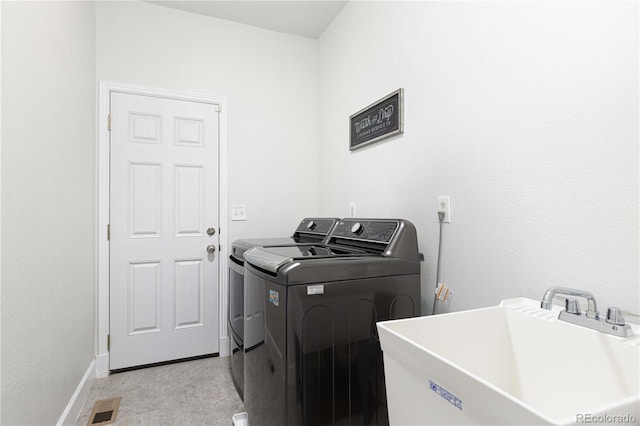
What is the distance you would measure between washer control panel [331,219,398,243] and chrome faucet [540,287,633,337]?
71 centimetres

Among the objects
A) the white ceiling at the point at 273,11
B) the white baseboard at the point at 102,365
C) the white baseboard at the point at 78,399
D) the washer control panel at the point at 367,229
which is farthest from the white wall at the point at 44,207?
the washer control panel at the point at 367,229

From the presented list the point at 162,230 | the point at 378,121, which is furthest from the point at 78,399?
the point at 378,121

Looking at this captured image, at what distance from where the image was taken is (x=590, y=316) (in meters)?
0.83

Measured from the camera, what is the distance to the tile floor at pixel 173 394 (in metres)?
1.85

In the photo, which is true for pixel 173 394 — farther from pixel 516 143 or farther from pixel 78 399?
pixel 516 143

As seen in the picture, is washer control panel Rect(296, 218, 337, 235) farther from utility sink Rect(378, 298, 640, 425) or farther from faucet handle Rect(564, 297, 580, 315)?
faucet handle Rect(564, 297, 580, 315)

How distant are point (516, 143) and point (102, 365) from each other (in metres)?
2.87

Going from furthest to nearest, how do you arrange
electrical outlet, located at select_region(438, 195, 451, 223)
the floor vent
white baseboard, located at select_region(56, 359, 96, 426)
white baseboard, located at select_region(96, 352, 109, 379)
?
1. white baseboard, located at select_region(96, 352, 109, 379)
2. the floor vent
3. white baseboard, located at select_region(56, 359, 96, 426)
4. electrical outlet, located at select_region(438, 195, 451, 223)

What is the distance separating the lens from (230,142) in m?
2.72

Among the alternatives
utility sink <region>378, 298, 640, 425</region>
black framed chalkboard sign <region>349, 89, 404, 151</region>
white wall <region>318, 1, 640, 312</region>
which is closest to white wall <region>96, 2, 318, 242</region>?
black framed chalkboard sign <region>349, 89, 404, 151</region>

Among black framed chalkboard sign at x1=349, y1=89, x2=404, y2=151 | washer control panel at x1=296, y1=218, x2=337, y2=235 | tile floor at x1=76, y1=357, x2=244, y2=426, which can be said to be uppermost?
black framed chalkboard sign at x1=349, y1=89, x2=404, y2=151

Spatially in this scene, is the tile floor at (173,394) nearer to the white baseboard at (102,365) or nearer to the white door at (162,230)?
the white baseboard at (102,365)

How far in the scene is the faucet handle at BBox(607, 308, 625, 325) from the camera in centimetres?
77

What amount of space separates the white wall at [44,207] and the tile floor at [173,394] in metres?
0.26
